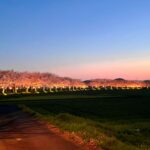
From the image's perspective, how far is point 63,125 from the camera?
1122 inches

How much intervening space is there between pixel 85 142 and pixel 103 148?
7.56 ft

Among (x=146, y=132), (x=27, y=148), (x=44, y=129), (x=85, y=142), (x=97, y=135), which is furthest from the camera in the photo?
(x=44, y=129)

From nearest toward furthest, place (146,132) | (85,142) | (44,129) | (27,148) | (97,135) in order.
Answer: (27,148), (85,142), (97,135), (146,132), (44,129)

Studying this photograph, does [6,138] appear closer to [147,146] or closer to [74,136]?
[74,136]

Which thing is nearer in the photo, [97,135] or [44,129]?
[97,135]

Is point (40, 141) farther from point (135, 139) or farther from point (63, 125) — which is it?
point (63, 125)

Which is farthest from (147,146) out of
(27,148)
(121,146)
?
(27,148)

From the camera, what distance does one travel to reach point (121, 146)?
715 inches

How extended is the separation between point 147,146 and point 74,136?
5155 millimetres

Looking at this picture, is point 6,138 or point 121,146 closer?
point 121,146

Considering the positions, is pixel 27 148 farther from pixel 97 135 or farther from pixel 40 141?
pixel 97 135

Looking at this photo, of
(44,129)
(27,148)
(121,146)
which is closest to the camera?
(121,146)

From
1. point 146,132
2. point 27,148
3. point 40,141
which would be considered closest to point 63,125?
point 146,132

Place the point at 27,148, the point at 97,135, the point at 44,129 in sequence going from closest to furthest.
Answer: the point at 27,148 < the point at 97,135 < the point at 44,129
